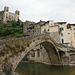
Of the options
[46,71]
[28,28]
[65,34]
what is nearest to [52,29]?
[65,34]

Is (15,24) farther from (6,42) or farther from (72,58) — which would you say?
(6,42)

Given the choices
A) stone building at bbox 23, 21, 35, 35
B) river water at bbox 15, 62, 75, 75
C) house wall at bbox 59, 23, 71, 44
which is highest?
stone building at bbox 23, 21, 35, 35

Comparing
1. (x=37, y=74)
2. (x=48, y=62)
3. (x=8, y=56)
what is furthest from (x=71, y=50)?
(x=8, y=56)

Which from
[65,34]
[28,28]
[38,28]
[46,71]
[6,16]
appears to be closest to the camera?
[46,71]

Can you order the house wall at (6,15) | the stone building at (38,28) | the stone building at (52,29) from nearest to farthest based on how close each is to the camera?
the stone building at (52,29), the stone building at (38,28), the house wall at (6,15)

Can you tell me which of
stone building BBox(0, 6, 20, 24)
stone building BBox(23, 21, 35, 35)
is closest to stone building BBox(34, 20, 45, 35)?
stone building BBox(23, 21, 35, 35)

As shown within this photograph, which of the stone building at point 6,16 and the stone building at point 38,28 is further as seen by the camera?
the stone building at point 6,16

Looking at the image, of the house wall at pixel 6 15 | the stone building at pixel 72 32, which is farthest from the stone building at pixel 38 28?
the house wall at pixel 6 15

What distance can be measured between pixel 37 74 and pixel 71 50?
1557 centimetres

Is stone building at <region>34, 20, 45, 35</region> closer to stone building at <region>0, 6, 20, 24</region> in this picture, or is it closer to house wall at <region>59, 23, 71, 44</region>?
house wall at <region>59, 23, 71, 44</region>

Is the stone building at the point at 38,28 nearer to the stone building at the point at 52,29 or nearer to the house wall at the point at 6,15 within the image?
the stone building at the point at 52,29

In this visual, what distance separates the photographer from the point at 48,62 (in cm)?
Answer: 2853

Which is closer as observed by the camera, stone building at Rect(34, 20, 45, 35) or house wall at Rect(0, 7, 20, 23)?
stone building at Rect(34, 20, 45, 35)

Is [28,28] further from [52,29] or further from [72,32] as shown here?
[72,32]
